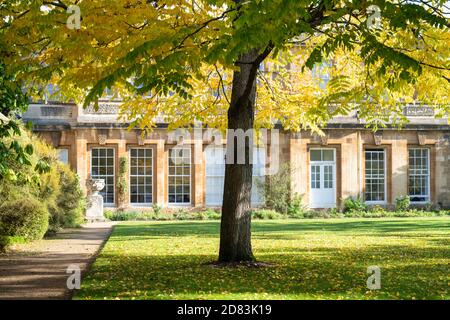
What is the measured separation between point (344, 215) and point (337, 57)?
1492 centimetres

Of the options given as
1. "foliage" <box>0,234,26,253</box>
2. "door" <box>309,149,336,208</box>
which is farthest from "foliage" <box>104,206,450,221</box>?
"foliage" <box>0,234,26,253</box>

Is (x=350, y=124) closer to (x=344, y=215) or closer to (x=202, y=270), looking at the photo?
(x=344, y=215)

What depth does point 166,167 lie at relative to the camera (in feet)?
99.8

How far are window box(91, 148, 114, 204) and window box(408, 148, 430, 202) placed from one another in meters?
13.4

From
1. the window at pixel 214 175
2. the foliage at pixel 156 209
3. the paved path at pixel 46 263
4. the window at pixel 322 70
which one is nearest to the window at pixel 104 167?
the foliage at pixel 156 209

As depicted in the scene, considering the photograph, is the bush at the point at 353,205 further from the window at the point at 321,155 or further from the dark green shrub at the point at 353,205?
the window at the point at 321,155

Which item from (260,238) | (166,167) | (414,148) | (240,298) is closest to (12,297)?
(240,298)

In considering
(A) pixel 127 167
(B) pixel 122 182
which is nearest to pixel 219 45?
(B) pixel 122 182

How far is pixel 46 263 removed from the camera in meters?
12.3

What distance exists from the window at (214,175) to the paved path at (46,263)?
11.6 metres

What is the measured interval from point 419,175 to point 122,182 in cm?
1353

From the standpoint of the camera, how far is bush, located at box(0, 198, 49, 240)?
15.8 m

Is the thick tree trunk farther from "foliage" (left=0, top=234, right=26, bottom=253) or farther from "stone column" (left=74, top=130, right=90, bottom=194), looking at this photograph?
"stone column" (left=74, top=130, right=90, bottom=194)
